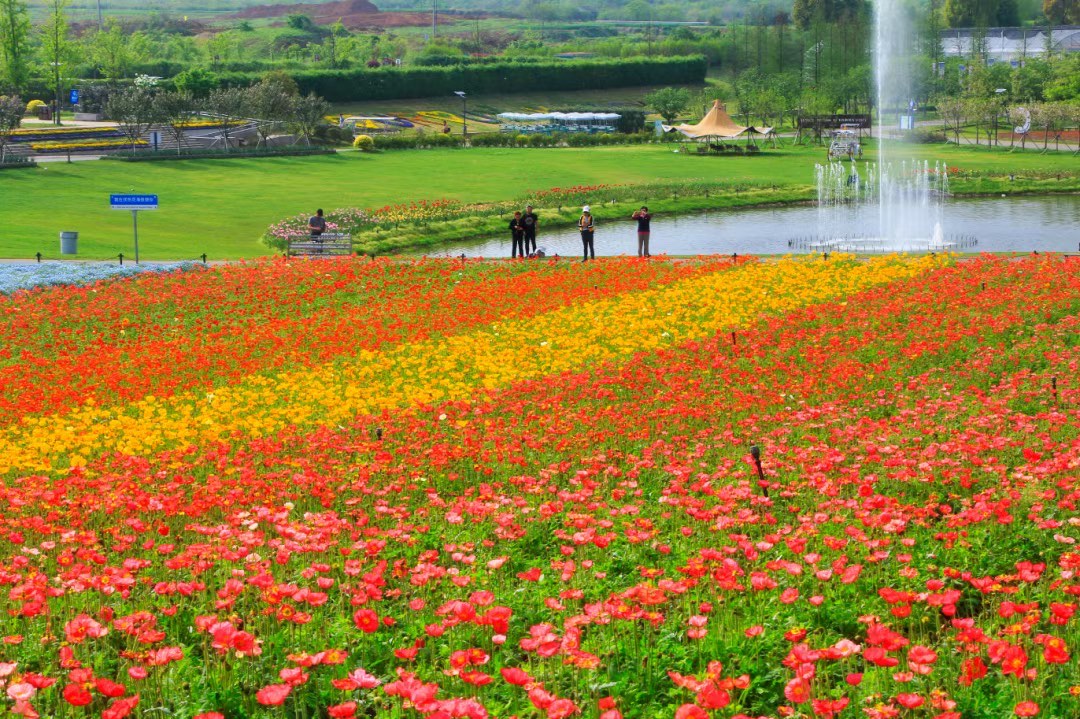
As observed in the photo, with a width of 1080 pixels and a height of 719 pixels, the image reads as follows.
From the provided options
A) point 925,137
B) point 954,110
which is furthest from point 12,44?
point 954,110

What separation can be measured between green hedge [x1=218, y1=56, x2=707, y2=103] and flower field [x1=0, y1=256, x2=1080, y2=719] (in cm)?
8701

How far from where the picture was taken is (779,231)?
143 ft

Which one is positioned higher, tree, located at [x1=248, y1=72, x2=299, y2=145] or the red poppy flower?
tree, located at [x1=248, y1=72, x2=299, y2=145]

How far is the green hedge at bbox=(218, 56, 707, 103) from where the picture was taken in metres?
112

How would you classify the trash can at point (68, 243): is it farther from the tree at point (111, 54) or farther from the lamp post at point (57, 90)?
the tree at point (111, 54)

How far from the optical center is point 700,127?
8906cm

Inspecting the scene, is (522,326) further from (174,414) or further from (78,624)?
(78,624)

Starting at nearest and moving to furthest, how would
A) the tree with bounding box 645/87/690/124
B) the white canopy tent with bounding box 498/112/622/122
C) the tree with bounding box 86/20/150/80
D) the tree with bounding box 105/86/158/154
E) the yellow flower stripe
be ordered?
the yellow flower stripe < the tree with bounding box 105/86/158/154 < the white canopy tent with bounding box 498/112/622/122 < the tree with bounding box 645/87/690/124 < the tree with bounding box 86/20/150/80

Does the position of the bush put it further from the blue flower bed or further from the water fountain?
the blue flower bed

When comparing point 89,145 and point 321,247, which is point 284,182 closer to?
point 89,145

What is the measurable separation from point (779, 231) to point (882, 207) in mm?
7250

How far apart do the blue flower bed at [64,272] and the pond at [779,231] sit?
10.1 m

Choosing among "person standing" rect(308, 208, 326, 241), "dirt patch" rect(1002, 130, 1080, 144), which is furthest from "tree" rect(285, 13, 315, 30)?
"person standing" rect(308, 208, 326, 241)

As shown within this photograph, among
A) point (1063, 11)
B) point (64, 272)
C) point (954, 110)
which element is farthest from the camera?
point (1063, 11)
